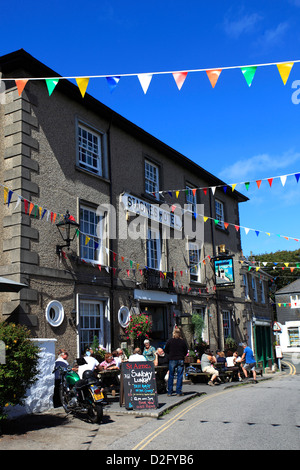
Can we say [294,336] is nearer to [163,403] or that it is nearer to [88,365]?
[163,403]

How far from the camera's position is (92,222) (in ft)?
47.2

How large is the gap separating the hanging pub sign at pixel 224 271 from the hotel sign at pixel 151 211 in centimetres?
310

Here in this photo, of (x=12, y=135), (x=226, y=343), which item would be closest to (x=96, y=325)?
(x=12, y=135)

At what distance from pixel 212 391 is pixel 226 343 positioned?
7737 millimetres

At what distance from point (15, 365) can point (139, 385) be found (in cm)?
317

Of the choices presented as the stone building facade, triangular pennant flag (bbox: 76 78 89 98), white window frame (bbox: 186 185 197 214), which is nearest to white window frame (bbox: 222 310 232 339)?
the stone building facade

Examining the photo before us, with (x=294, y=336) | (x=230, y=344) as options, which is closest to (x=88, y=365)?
(x=230, y=344)

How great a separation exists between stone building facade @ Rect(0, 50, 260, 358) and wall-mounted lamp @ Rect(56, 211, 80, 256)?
15 centimetres

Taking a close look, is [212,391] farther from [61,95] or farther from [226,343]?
[61,95]

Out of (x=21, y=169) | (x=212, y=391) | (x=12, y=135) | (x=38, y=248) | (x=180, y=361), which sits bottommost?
(x=212, y=391)

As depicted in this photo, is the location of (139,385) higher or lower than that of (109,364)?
lower

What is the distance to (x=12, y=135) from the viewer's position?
40.4ft

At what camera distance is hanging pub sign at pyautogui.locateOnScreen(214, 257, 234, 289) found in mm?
20609

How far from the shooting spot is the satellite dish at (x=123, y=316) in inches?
570
